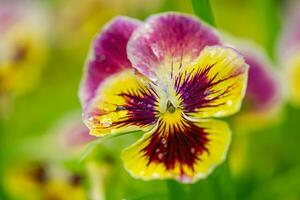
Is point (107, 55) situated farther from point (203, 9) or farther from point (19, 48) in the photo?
point (19, 48)

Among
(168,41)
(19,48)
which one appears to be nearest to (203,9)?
(168,41)

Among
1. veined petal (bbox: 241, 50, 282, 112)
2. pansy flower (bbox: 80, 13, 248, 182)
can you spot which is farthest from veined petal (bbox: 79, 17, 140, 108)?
veined petal (bbox: 241, 50, 282, 112)

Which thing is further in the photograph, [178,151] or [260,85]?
[260,85]

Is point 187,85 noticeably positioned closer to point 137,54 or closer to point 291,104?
point 137,54

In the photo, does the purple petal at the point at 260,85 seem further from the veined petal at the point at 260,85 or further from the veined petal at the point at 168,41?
the veined petal at the point at 168,41

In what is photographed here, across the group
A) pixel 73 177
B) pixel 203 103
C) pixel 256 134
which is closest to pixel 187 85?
pixel 203 103

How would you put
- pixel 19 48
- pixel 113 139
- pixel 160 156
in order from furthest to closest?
pixel 19 48 → pixel 113 139 → pixel 160 156

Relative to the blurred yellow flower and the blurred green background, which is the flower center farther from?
the blurred yellow flower
